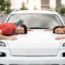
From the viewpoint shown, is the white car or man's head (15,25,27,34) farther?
man's head (15,25,27,34)

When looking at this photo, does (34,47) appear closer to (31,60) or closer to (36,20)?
(31,60)

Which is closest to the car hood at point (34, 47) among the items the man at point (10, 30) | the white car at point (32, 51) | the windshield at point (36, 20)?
the white car at point (32, 51)

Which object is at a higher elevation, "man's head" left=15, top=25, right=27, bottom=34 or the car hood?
"man's head" left=15, top=25, right=27, bottom=34

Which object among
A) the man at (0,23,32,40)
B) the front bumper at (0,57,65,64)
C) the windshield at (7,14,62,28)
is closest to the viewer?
the front bumper at (0,57,65,64)

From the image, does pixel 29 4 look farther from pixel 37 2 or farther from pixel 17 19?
pixel 17 19

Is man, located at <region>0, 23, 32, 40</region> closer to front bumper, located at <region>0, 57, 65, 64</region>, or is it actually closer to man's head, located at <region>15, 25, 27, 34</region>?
man's head, located at <region>15, 25, 27, 34</region>

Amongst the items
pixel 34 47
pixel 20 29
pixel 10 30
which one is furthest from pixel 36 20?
pixel 34 47

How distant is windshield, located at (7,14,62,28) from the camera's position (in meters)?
4.84

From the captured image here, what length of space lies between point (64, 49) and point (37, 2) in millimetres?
161699

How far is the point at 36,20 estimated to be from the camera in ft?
16.3

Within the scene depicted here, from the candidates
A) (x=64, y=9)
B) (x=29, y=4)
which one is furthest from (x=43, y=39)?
(x=29, y=4)

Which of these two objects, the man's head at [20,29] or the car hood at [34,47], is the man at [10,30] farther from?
the car hood at [34,47]

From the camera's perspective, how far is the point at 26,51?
3.11 m

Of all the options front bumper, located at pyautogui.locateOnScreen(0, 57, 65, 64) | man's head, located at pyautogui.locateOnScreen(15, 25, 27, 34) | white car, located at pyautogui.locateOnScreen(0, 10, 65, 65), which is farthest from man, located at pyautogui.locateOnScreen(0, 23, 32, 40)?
front bumper, located at pyautogui.locateOnScreen(0, 57, 65, 64)
